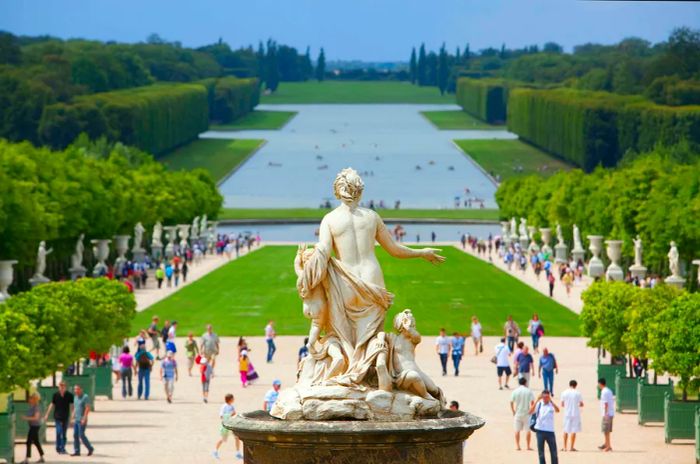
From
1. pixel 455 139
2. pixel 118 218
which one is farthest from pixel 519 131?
pixel 118 218

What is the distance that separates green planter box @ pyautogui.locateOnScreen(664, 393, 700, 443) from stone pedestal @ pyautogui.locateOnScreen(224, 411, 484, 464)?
1675cm

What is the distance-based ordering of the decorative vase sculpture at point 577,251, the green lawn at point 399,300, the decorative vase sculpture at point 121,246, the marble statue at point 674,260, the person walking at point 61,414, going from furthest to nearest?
the decorative vase sculpture at point 577,251 < the decorative vase sculpture at point 121,246 < the marble statue at point 674,260 < the green lawn at point 399,300 < the person walking at point 61,414

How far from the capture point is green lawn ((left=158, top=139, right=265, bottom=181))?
15062cm

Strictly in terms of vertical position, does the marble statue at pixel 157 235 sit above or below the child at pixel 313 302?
below

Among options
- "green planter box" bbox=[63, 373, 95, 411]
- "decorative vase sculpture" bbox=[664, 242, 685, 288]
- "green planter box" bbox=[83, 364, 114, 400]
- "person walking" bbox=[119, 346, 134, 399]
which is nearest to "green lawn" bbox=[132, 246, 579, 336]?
"decorative vase sculpture" bbox=[664, 242, 685, 288]

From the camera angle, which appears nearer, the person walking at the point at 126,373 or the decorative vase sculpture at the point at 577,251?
the person walking at the point at 126,373

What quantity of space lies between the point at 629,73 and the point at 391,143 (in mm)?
23754

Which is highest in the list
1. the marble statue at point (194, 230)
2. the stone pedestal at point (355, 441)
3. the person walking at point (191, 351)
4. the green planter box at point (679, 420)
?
the stone pedestal at point (355, 441)

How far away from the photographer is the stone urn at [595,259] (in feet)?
244

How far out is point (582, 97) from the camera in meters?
157

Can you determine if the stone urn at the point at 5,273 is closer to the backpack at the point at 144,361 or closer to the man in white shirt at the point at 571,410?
the backpack at the point at 144,361

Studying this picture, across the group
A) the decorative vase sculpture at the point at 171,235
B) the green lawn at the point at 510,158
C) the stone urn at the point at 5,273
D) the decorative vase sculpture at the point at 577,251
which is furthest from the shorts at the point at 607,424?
the green lawn at the point at 510,158

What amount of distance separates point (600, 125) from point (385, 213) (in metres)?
23.0

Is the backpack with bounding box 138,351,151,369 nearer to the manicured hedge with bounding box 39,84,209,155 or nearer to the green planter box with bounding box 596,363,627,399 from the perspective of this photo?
the green planter box with bounding box 596,363,627,399
